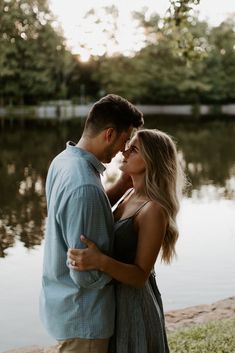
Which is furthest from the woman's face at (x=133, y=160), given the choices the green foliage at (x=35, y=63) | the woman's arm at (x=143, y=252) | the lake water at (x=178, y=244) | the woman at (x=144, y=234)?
the green foliage at (x=35, y=63)

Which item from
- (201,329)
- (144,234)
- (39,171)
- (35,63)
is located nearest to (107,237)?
(144,234)

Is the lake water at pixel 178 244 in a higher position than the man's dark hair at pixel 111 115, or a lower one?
A: lower

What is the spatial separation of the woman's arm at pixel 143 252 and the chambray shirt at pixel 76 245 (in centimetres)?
5

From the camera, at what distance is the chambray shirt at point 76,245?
8.69 feet

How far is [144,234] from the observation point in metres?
2.91

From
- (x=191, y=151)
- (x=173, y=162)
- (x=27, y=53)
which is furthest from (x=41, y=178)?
(x=27, y=53)

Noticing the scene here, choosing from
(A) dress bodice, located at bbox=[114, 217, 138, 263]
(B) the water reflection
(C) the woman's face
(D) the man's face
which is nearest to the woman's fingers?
(A) dress bodice, located at bbox=[114, 217, 138, 263]

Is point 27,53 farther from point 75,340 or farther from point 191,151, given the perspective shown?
point 75,340

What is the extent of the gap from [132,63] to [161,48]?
148 inches

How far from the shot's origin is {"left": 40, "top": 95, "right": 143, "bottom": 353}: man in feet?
8.72

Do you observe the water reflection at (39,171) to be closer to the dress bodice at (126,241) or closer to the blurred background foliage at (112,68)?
the dress bodice at (126,241)

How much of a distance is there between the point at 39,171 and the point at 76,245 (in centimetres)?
2109

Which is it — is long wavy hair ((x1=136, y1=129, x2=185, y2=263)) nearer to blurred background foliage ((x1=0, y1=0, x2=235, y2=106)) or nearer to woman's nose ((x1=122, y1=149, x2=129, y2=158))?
woman's nose ((x1=122, y1=149, x2=129, y2=158))

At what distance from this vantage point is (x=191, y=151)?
102 ft
